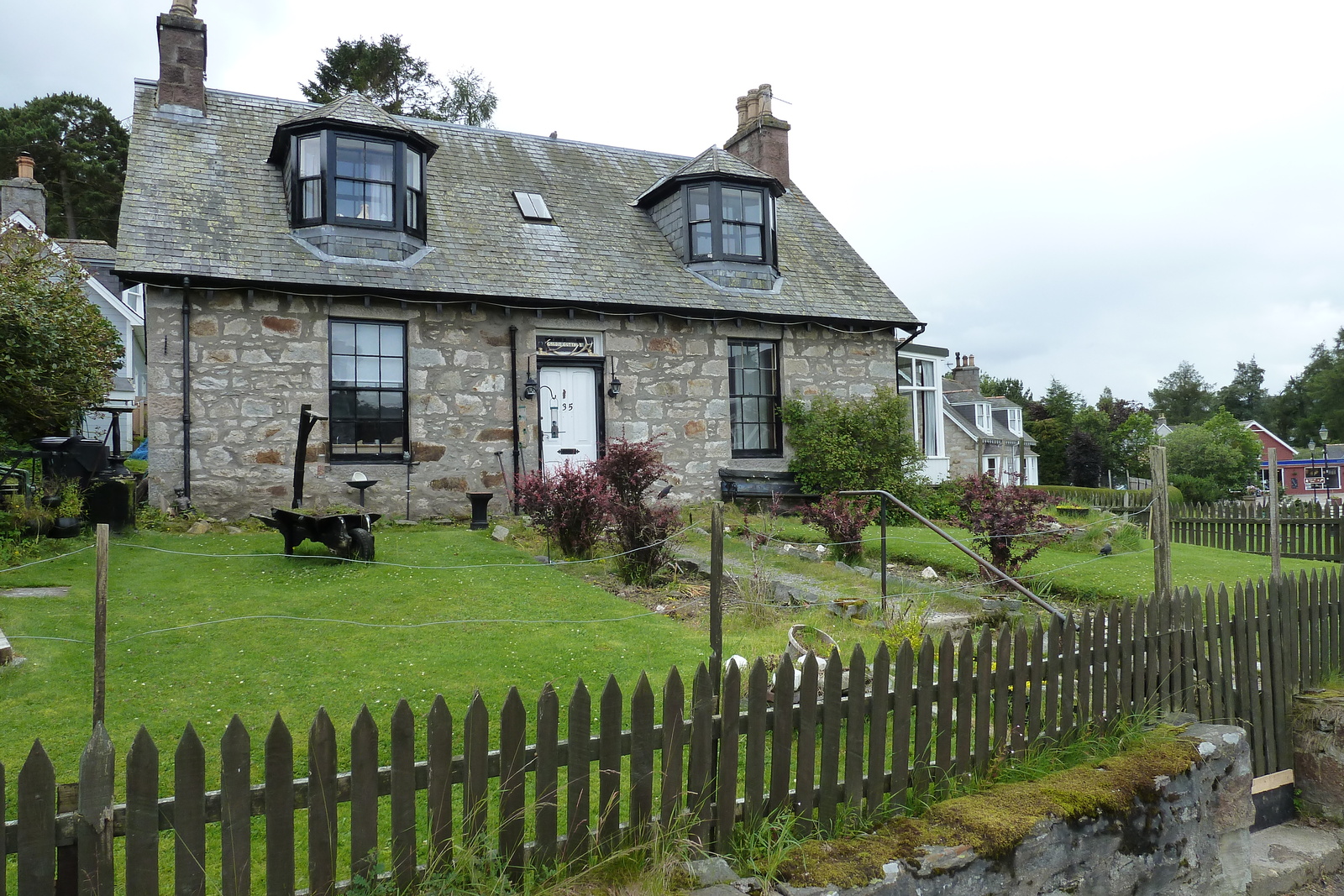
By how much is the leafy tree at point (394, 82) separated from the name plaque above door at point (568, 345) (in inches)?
718

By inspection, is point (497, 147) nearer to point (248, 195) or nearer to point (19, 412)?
point (248, 195)

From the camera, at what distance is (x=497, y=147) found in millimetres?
16219

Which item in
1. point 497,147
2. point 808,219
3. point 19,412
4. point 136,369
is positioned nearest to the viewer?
point 19,412

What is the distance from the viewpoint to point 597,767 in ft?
13.1

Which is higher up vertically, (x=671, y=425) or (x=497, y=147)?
(x=497, y=147)

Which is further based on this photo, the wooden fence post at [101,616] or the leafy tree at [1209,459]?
the leafy tree at [1209,459]

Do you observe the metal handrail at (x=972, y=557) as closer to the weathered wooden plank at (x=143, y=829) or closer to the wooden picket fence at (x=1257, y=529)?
the weathered wooden plank at (x=143, y=829)

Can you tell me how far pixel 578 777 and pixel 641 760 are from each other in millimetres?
264

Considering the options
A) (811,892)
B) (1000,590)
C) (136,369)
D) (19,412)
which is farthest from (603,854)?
(136,369)

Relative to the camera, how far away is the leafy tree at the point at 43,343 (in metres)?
9.41

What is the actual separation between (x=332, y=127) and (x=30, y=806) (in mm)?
11966

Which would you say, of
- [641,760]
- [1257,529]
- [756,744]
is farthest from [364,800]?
[1257,529]

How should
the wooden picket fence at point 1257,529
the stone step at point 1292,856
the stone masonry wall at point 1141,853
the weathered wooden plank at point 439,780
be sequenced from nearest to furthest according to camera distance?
1. the weathered wooden plank at point 439,780
2. the stone masonry wall at point 1141,853
3. the stone step at point 1292,856
4. the wooden picket fence at point 1257,529

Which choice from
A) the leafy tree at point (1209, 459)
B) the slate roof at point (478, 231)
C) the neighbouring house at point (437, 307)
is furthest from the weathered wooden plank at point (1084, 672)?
the leafy tree at point (1209, 459)
